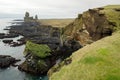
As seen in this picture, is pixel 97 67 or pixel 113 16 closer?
pixel 97 67

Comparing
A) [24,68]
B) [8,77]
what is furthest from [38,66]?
[8,77]

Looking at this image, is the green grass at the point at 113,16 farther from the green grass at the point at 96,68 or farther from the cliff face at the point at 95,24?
the green grass at the point at 96,68

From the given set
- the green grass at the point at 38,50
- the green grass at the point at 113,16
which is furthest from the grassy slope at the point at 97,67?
the green grass at the point at 38,50

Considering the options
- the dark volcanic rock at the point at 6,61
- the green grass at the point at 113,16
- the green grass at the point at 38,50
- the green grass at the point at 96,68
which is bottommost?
the dark volcanic rock at the point at 6,61

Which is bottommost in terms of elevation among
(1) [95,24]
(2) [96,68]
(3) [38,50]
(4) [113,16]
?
(3) [38,50]

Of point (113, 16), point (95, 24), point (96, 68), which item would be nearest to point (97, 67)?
point (96, 68)

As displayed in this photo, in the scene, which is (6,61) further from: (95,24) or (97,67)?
(97,67)

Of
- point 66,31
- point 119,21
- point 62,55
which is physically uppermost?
point 119,21

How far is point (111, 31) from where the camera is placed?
4747 cm

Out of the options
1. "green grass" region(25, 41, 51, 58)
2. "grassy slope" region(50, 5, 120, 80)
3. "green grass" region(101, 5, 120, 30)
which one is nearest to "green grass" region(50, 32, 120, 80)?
"grassy slope" region(50, 5, 120, 80)

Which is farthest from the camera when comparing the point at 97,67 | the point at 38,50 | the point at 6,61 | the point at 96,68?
the point at 6,61

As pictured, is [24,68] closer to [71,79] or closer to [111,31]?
[111,31]

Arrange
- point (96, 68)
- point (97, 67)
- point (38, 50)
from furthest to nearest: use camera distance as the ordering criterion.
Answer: point (38, 50), point (97, 67), point (96, 68)

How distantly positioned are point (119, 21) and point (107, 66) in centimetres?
2834
